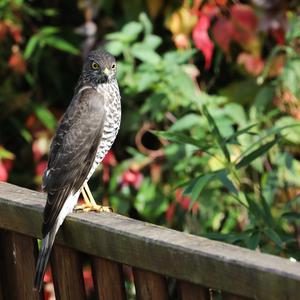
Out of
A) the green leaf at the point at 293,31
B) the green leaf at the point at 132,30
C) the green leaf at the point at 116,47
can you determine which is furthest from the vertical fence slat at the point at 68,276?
the green leaf at the point at 132,30

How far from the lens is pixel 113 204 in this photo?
6062 mm

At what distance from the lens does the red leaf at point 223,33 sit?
580 cm

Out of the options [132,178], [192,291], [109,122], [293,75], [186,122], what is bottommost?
[132,178]

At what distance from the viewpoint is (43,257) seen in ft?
10.5

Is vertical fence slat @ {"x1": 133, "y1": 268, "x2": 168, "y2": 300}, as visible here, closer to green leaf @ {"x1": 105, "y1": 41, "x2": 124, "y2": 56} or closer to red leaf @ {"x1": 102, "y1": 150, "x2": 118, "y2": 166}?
green leaf @ {"x1": 105, "y1": 41, "x2": 124, "y2": 56}

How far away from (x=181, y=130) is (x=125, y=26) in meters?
0.91

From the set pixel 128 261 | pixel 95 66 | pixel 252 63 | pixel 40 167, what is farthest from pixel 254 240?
pixel 40 167

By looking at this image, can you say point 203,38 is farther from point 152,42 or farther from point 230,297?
point 230,297

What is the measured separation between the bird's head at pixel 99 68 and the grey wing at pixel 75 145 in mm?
293

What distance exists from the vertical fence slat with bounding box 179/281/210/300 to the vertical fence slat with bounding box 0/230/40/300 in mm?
784

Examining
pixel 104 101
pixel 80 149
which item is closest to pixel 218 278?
pixel 80 149

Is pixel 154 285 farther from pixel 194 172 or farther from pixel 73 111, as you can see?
pixel 194 172

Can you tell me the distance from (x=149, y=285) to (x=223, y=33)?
127 inches

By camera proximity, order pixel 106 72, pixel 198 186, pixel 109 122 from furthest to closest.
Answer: pixel 106 72 → pixel 109 122 → pixel 198 186
